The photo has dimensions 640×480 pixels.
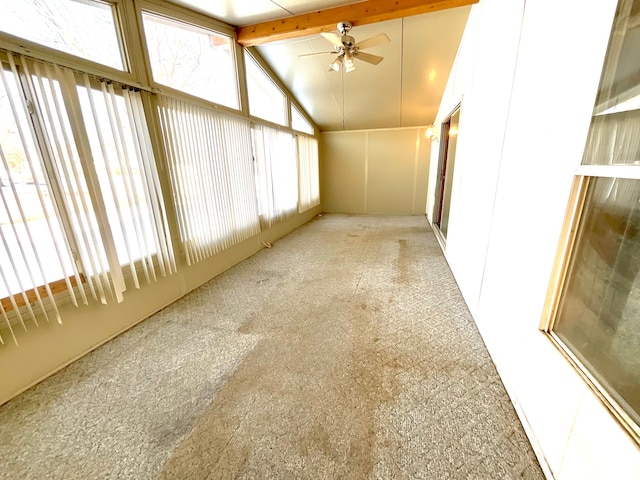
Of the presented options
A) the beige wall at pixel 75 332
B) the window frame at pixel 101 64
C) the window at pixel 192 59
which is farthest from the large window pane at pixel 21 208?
the window at pixel 192 59

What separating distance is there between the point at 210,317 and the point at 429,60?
4.55 meters

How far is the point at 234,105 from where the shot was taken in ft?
10.9

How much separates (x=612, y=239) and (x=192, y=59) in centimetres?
367

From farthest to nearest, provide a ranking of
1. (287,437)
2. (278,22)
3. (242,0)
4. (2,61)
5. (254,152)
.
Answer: (254,152) → (278,22) → (242,0) → (2,61) → (287,437)

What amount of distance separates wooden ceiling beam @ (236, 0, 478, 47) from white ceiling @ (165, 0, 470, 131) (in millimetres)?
72

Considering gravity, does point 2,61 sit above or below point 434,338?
above

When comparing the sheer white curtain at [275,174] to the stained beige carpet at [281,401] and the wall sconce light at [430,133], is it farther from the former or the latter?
the wall sconce light at [430,133]

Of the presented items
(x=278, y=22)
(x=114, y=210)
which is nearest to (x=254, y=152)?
(x=278, y=22)

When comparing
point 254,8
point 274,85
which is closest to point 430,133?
point 274,85

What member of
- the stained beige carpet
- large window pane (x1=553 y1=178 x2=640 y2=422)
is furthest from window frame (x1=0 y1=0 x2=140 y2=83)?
large window pane (x1=553 y1=178 x2=640 y2=422)

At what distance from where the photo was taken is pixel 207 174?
2814 mm

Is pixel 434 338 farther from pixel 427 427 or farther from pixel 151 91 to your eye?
pixel 151 91

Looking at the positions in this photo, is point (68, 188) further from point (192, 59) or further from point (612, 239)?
point (612, 239)

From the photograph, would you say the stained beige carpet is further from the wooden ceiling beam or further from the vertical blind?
the wooden ceiling beam
